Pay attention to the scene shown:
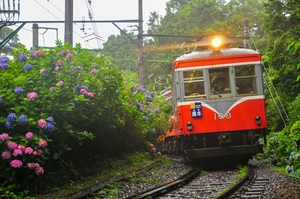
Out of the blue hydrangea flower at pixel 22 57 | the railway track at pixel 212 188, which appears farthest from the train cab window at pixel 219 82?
the blue hydrangea flower at pixel 22 57

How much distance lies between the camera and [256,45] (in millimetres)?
34469

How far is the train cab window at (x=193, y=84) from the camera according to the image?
11453 millimetres

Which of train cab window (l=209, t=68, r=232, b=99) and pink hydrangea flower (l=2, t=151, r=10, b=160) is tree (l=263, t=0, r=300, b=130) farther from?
pink hydrangea flower (l=2, t=151, r=10, b=160)

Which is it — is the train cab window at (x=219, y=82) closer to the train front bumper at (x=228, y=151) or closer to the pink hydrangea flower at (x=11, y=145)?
the train front bumper at (x=228, y=151)

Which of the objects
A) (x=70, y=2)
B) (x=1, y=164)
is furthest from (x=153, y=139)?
(x=1, y=164)

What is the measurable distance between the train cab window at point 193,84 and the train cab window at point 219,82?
24cm

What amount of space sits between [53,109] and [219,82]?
5.44m

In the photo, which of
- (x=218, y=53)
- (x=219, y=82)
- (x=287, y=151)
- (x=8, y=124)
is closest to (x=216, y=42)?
(x=218, y=53)

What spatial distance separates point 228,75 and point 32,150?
6.35 metres

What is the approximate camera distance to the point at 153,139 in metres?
15.4

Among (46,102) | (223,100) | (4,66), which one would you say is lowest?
(46,102)

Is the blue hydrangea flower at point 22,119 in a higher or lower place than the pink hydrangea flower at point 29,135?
higher

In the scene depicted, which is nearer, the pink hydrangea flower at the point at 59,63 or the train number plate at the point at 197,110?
the pink hydrangea flower at the point at 59,63

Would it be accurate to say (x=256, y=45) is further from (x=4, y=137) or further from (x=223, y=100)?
(x=4, y=137)
